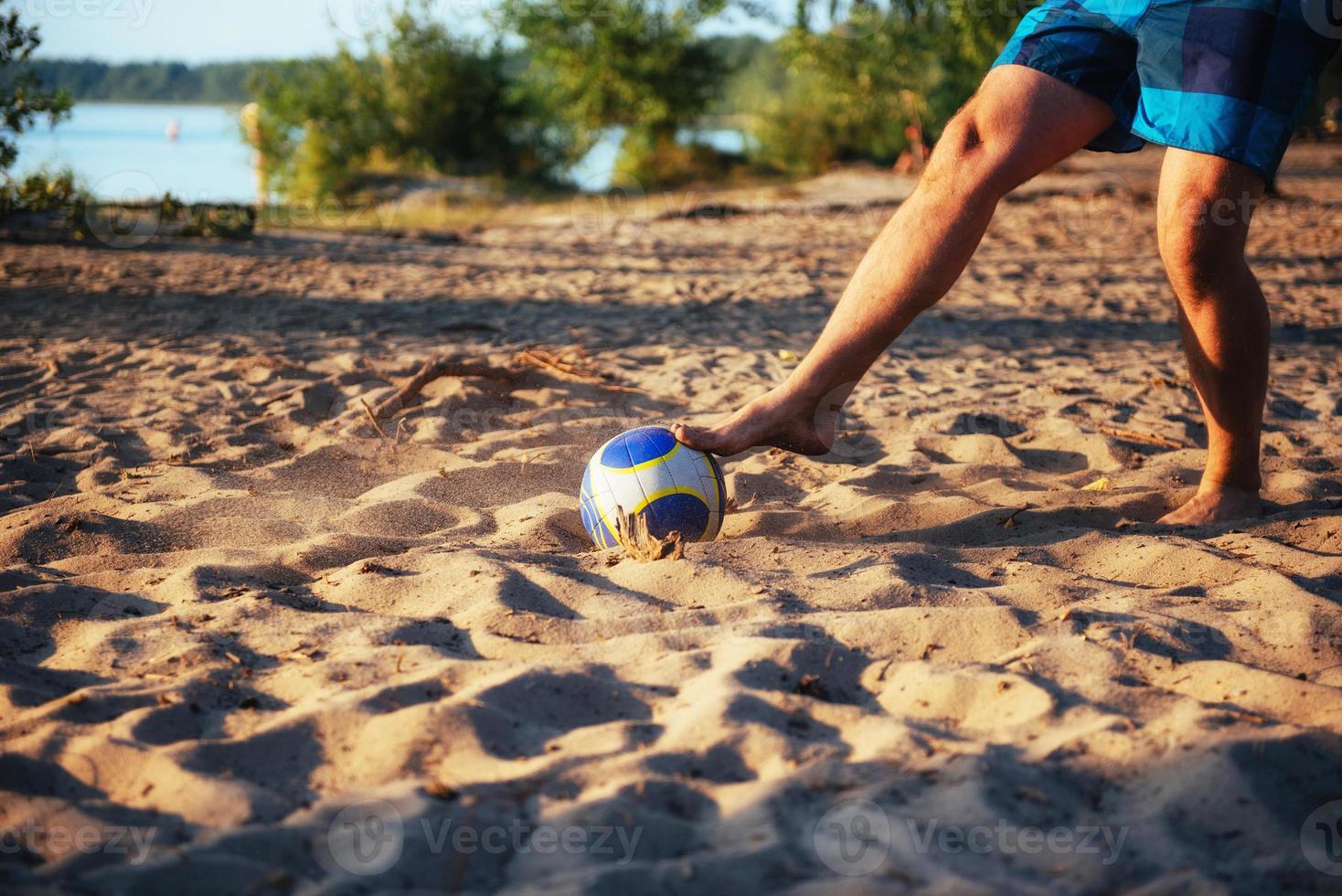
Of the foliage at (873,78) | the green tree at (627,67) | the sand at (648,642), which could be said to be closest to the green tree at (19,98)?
the sand at (648,642)

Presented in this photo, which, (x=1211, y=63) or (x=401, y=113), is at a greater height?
(x=401, y=113)

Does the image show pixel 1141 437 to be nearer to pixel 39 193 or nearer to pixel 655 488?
pixel 655 488

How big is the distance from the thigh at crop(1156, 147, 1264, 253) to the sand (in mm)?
765

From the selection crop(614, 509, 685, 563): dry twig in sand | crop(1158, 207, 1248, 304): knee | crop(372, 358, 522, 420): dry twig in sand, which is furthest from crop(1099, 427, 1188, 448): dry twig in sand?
crop(372, 358, 522, 420): dry twig in sand

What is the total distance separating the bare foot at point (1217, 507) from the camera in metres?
2.77

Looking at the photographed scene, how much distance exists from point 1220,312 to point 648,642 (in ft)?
5.45

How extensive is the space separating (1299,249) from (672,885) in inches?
324

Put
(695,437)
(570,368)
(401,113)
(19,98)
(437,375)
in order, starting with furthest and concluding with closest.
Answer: (401,113), (19,98), (570,368), (437,375), (695,437)

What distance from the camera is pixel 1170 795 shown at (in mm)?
1590

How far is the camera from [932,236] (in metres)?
2.51

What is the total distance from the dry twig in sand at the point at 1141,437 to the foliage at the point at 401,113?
48.7ft

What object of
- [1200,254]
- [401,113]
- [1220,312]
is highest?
[401,113]

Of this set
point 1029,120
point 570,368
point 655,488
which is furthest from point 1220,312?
point 570,368

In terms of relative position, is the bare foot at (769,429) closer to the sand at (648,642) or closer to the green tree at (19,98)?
the sand at (648,642)
